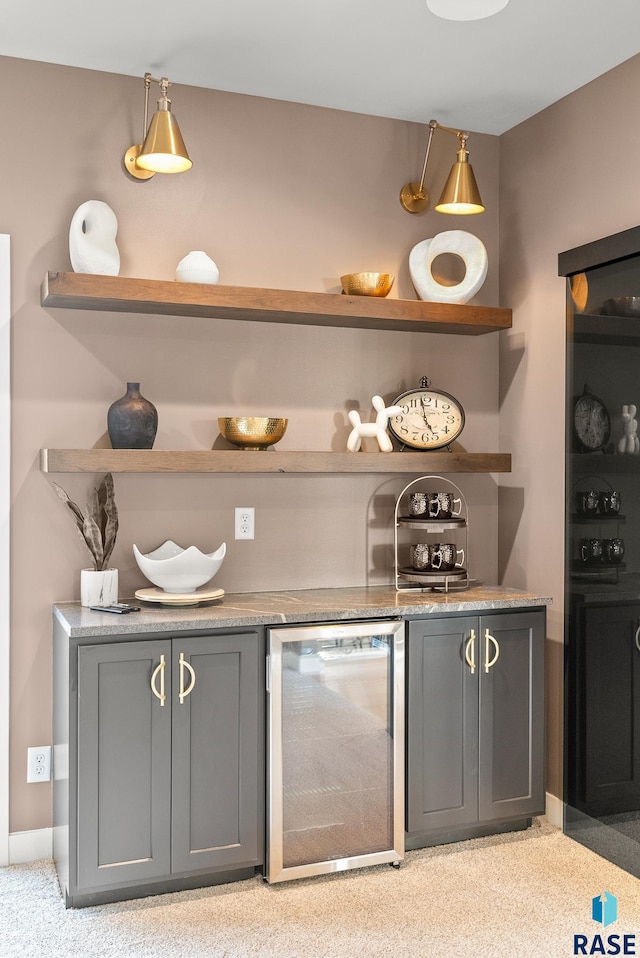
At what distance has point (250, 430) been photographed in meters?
3.12

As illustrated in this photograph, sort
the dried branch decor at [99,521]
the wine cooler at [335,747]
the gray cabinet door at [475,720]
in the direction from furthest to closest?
1. the gray cabinet door at [475,720]
2. the dried branch decor at [99,521]
3. the wine cooler at [335,747]

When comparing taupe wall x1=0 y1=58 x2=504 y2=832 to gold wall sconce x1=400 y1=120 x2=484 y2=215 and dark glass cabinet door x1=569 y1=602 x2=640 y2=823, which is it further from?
dark glass cabinet door x1=569 y1=602 x2=640 y2=823

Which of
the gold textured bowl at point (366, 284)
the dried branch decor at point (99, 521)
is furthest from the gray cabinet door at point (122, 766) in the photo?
the gold textured bowl at point (366, 284)

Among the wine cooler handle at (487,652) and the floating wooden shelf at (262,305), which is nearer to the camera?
the floating wooden shelf at (262,305)

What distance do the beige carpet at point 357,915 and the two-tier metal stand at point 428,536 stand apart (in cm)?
97

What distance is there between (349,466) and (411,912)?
147 cm

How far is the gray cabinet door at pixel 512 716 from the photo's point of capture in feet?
10.4

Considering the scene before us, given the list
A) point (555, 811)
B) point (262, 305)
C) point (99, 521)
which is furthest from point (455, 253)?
point (555, 811)

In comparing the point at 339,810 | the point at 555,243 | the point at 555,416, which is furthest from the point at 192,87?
the point at 339,810

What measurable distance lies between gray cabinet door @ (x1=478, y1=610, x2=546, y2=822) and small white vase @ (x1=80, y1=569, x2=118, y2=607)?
4.26 ft

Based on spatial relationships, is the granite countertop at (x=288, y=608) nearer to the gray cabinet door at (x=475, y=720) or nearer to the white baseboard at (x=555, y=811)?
the gray cabinet door at (x=475, y=720)

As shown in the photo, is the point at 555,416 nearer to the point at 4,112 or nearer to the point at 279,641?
the point at 279,641

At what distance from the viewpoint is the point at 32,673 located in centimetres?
304

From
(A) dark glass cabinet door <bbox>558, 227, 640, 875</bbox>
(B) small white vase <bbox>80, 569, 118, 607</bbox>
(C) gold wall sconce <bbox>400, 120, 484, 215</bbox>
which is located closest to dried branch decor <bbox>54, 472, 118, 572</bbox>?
(B) small white vase <bbox>80, 569, 118, 607</bbox>
